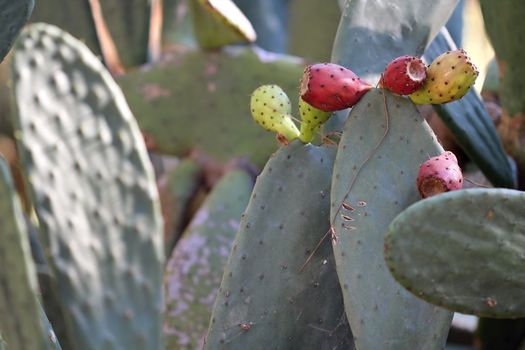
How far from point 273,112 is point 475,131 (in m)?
0.61

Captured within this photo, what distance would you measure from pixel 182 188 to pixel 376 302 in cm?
123

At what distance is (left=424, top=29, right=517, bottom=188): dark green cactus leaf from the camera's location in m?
1.81

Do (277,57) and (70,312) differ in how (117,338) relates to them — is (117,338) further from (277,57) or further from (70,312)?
(277,57)

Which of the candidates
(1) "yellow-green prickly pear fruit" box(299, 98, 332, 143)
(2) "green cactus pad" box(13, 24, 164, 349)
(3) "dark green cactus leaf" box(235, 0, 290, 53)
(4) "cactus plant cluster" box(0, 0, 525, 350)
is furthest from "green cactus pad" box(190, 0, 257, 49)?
(1) "yellow-green prickly pear fruit" box(299, 98, 332, 143)

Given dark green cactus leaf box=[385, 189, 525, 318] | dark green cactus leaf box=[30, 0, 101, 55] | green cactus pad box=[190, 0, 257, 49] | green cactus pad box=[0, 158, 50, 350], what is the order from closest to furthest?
1. dark green cactus leaf box=[385, 189, 525, 318]
2. green cactus pad box=[0, 158, 50, 350]
3. green cactus pad box=[190, 0, 257, 49]
4. dark green cactus leaf box=[30, 0, 101, 55]

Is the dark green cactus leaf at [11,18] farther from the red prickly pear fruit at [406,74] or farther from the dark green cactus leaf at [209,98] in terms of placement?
the dark green cactus leaf at [209,98]

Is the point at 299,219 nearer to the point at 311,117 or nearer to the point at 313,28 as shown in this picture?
the point at 311,117

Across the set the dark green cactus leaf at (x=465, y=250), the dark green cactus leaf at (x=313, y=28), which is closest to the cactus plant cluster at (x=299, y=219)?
the dark green cactus leaf at (x=465, y=250)

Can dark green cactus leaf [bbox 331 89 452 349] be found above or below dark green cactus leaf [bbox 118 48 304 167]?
above

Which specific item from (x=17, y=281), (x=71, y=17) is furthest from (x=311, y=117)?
(x=71, y=17)

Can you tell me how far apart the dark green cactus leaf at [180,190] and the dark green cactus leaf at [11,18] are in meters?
0.93

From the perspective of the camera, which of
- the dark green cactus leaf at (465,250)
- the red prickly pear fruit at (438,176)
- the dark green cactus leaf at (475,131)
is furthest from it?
the dark green cactus leaf at (475,131)

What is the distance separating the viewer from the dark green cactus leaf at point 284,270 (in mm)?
1400

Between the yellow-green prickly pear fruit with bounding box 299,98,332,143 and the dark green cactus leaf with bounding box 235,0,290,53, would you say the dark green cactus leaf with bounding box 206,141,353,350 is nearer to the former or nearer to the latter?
the yellow-green prickly pear fruit with bounding box 299,98,332,143
